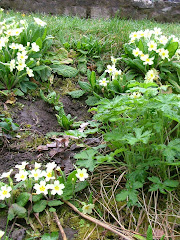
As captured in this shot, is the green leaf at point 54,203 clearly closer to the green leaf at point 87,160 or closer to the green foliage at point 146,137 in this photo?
the green leaf at point 87,160

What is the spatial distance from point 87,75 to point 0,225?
1791 millimetres

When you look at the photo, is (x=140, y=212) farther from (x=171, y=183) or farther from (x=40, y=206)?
(x=40, y=206)

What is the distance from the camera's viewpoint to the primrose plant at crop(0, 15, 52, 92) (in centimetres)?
254

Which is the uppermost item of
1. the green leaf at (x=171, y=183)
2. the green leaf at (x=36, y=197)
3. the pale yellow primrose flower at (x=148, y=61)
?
the pale yellow primrose flower at (x=148, y=61)

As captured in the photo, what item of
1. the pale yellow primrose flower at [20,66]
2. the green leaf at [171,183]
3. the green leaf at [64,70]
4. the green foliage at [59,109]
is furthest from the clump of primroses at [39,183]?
the green leaf at [64,70]

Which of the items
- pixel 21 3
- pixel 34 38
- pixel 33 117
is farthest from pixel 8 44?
pixel 21 3

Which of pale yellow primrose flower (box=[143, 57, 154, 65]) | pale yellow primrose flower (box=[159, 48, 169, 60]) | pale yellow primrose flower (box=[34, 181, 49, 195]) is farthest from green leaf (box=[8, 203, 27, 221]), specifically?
pale yellow primrose flower (box=[159, 48, 169, 60])

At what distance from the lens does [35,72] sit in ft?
9.16

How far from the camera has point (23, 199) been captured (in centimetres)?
162

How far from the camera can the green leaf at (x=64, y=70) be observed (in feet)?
9.62

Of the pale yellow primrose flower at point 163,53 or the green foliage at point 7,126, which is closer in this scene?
the green foliage at point 7,126

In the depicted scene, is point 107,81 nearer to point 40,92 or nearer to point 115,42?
point 40,92

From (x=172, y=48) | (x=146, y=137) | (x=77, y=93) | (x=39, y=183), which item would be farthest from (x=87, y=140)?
(x=172, y=48)

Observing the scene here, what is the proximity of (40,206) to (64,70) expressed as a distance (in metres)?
1.70
